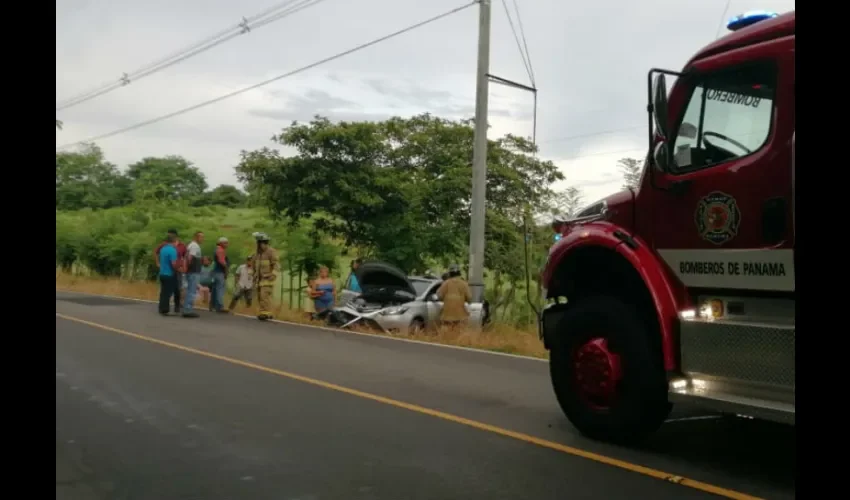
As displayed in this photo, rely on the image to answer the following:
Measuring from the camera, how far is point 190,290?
54.7 ft

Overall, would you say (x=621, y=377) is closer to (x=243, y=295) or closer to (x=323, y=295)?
(x=323, y=295)

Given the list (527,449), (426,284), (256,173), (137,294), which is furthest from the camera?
(137,294)

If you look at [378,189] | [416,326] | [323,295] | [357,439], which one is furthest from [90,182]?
[357,439]

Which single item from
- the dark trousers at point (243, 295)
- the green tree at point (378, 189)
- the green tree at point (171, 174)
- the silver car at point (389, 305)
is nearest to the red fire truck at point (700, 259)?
the silver car at point (389, 305)

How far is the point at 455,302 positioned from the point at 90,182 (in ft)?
172

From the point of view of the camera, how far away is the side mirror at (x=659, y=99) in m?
5.14

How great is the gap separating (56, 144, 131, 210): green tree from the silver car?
137ft

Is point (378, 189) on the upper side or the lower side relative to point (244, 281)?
upper

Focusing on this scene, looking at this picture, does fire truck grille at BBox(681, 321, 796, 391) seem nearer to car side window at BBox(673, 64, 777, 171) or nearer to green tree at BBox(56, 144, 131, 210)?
car side window at BBox(673, 64, 777, 171)

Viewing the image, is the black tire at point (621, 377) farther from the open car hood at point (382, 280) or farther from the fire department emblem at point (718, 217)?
the open car hood at point (382, 280)
